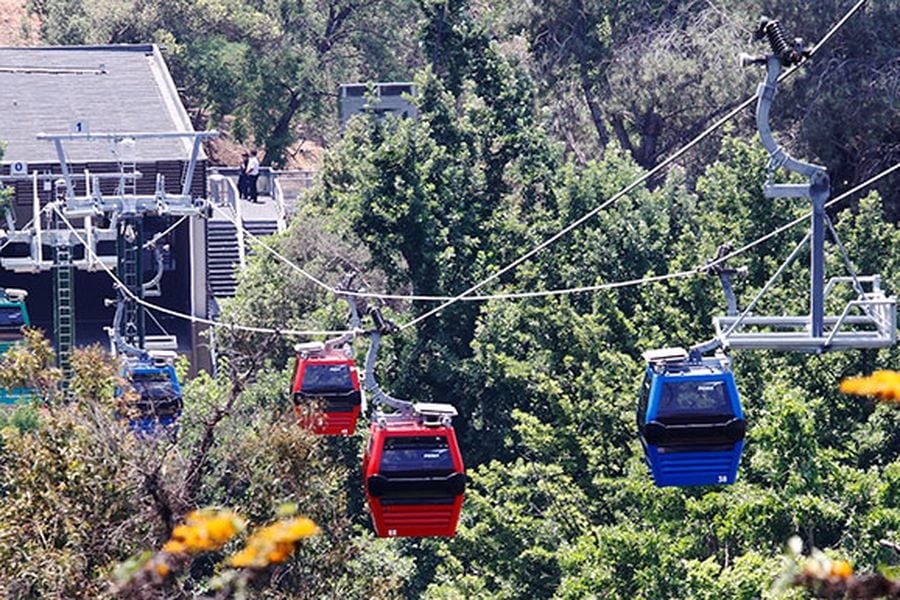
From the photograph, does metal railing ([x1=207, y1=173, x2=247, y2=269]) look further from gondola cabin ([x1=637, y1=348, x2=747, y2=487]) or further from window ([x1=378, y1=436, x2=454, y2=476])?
gondola cabin ([x1=637, y1=348, x2=747, y2=487])

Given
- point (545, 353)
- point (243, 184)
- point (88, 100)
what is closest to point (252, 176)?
point (243, 184)

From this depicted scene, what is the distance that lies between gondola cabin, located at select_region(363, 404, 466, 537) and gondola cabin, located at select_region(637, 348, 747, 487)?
8.27ft

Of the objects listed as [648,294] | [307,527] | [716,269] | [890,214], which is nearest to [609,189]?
[648,294]

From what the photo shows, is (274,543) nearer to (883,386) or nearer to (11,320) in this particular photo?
(883,386)

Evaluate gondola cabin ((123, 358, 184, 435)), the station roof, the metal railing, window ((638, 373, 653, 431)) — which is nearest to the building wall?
the station roof

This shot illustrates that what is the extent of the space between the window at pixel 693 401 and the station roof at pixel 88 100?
103 ft

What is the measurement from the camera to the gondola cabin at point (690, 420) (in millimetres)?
20797

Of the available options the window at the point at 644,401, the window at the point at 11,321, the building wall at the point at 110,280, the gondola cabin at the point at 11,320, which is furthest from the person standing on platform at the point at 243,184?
the window at the point at 644,401

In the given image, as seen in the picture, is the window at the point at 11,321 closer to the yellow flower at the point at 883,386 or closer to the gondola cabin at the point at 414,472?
the gondola cabin at the point at 414,472

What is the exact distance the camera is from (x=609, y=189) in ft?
144

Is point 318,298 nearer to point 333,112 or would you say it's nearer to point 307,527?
point 333,112

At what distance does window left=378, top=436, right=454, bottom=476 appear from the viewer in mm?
22906

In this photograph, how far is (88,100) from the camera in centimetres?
5766

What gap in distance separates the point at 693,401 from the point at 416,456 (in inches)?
133
